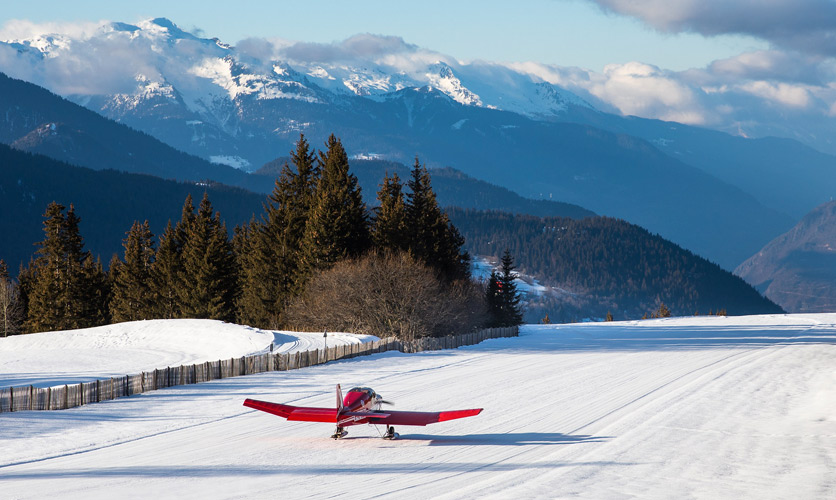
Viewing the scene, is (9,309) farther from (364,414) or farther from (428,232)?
(364,414)

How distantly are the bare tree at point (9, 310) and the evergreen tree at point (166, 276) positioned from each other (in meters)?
18.7

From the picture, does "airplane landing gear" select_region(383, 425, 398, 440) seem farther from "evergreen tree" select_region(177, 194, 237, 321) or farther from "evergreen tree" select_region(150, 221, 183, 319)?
"evergreen tree" select_region(150, 221, 183, 319)

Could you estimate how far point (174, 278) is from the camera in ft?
294

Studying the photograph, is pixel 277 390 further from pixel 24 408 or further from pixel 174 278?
pixel 174 278

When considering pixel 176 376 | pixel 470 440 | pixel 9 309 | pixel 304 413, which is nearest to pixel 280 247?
pixel 9 309

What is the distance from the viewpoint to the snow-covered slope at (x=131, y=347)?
50.9m

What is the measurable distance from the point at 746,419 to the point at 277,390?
64.4ft

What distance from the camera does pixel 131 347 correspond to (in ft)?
211

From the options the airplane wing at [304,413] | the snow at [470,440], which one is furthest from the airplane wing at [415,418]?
the airplane wing at [304,413]

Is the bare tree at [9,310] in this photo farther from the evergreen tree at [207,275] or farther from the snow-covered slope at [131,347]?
the snow-covered slope at [131,347]

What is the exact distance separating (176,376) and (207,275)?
158 ft

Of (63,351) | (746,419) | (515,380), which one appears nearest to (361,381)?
(515,380)

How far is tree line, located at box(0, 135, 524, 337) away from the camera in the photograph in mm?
68500

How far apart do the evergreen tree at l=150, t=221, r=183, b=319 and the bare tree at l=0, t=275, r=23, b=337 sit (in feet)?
61.4
